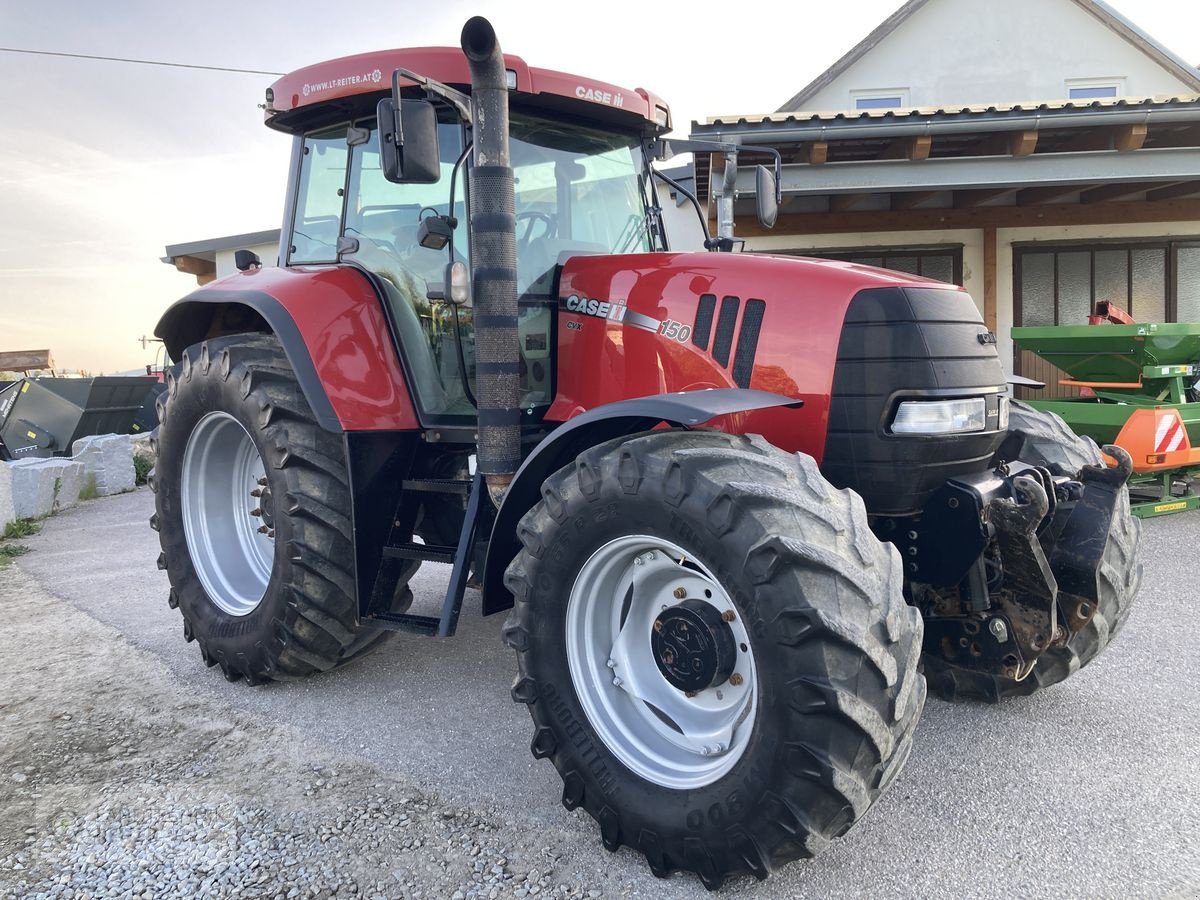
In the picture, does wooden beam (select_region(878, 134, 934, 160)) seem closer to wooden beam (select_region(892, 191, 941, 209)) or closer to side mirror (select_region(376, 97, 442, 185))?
wooden beam (select_region(892, 191, 941, 209))

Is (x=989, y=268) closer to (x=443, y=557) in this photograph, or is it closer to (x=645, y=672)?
(x=443, y=557)

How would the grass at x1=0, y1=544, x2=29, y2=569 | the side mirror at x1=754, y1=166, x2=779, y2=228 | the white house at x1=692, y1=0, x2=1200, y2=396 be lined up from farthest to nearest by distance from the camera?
the white house at x1=692, y1=0, x2=1200, y2=396 → the grass at x1=0, y1=544, x2=29, y2=569 → the side mirror at x1=754, y1=166, x2=779, y2=228

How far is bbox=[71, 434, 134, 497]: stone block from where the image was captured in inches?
386

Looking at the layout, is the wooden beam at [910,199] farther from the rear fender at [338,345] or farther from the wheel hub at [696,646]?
the wheel hub at [696,646]

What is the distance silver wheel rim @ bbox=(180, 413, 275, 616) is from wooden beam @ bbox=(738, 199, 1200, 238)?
721 cm

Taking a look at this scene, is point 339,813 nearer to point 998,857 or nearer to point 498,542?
point 498,542

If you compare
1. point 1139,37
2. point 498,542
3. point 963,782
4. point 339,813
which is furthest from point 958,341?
point 1139,37

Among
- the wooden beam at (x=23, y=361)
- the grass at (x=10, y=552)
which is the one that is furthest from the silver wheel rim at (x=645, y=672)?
the wooden beam at (x=23, y=361)

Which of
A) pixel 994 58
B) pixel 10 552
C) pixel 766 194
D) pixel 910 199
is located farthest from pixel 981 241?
pixel 10 552

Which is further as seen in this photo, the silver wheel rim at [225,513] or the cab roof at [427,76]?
the silver wheel rim at [225,513]

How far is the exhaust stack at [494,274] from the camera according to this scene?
2.84 metres

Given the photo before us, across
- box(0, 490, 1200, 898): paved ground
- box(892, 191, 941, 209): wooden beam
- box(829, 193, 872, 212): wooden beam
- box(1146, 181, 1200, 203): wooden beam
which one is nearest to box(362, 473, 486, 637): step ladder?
box(0, 490, 1200, 898): paved ground

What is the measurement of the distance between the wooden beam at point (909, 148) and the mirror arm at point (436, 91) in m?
5.83

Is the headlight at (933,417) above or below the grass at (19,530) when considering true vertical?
above
